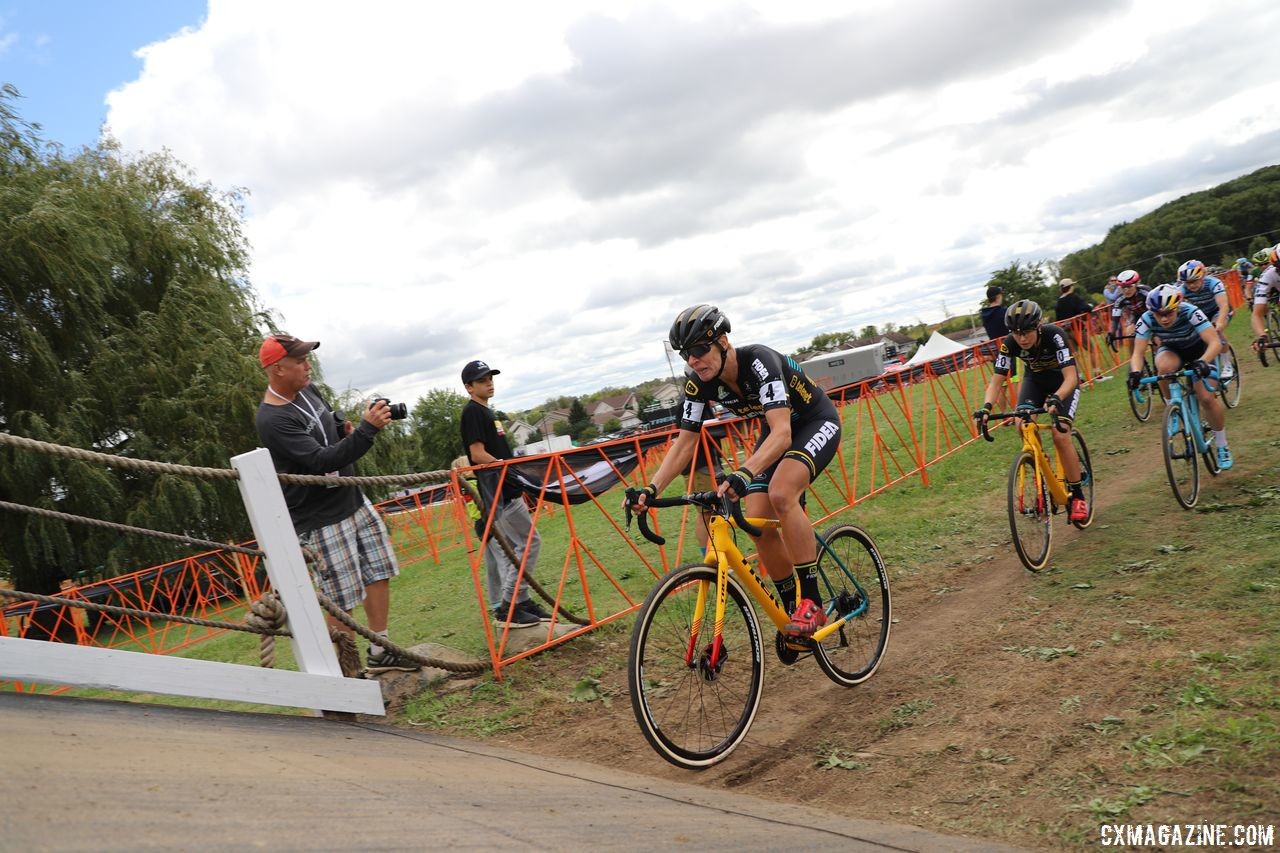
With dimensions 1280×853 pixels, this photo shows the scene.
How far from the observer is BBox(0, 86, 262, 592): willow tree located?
59.2 ft

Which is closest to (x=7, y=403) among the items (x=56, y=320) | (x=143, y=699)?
(x=56, y=320)

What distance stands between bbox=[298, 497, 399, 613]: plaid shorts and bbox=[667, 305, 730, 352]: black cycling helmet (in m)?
2.27

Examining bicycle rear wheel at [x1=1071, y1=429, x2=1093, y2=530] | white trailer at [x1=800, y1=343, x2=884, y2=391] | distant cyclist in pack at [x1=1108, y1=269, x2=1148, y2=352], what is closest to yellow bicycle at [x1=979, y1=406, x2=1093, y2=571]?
bicycle rear wheel at [x1=1071, y1=429, x2=1093, y2=530]

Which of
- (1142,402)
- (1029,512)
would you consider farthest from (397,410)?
(1142,402)

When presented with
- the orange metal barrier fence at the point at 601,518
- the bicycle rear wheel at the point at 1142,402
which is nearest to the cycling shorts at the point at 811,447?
the orange metal barrier fence at the point at 601,518

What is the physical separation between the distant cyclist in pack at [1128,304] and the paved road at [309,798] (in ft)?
37.0

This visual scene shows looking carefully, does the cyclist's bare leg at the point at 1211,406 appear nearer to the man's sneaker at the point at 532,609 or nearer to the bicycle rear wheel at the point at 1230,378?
the bicycle rear wheel at the point at 1230,378

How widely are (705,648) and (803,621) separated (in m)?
0.75

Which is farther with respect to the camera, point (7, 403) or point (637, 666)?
point (7, 403)

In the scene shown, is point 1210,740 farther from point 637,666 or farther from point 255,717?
point 255,717

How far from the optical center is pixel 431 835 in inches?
108

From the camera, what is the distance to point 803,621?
4738 mm

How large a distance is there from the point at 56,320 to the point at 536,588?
1791 cm

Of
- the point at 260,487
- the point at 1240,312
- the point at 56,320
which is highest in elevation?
the point at 56,320
